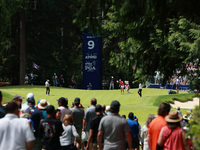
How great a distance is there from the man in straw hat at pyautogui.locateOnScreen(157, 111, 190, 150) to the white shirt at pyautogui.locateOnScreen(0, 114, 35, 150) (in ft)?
7.71

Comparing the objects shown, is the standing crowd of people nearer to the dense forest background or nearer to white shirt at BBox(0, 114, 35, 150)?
white shirt at BBox(0, 114, 35, 150)

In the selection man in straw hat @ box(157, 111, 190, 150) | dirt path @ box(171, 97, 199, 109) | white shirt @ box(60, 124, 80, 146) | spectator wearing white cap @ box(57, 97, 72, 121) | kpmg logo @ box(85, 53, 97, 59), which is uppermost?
kpmg logo @ box(85, 53, 97, 59)

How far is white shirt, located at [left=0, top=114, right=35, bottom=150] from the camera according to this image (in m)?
6.13

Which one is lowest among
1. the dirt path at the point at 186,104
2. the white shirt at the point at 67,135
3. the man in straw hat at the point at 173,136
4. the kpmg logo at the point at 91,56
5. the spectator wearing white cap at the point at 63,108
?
the dirt path at the point at 186,104

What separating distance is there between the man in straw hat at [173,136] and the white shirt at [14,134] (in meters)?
2.35

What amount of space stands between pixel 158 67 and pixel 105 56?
1658 inches

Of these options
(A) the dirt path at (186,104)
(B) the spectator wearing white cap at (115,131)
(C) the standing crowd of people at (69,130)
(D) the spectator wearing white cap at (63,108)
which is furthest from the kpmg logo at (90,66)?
(B) the spectator wearing white cap at (115,131)

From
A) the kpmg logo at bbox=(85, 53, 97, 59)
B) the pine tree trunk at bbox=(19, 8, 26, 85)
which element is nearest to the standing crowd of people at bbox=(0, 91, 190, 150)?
the kpmg logo at bbox=(85, 53, 97, 59)

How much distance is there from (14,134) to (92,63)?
41.5 m

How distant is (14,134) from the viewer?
241 inches

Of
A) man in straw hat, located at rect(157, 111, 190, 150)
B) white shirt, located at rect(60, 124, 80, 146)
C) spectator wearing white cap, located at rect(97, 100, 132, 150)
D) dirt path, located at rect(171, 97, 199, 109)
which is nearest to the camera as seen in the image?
man in straw hat, located at rect(157, 111, 190, 150)

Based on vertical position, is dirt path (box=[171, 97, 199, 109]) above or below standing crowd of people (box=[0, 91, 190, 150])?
below

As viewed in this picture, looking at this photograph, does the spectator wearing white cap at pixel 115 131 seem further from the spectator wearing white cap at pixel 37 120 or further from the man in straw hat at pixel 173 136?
the spectator wearing white cap at pixel 37 120

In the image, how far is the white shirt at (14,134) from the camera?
613 cm
